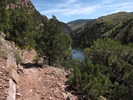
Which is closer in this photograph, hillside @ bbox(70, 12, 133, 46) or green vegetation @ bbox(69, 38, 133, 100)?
green vegetation @ bbox(69, 38, 133, 100)

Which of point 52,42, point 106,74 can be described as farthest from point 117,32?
point 52,42

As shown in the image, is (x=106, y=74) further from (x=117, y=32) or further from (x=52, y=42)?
(x=117, y=32)

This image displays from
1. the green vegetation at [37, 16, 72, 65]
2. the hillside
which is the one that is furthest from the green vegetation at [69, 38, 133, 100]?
the hillside

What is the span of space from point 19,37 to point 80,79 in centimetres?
1791

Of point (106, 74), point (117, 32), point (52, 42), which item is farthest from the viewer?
point (117, 32)

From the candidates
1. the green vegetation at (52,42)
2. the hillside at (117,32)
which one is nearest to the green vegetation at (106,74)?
the green vegetation at (52,42)

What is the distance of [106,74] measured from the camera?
38.8 feet

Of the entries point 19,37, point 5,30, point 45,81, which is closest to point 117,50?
point 45,81

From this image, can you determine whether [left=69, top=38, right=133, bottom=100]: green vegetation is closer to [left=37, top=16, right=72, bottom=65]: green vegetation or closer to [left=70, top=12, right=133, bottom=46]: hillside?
[left=37, top=16, right=72, bottom=65]: green vegetation

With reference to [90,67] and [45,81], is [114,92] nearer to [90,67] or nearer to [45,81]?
[90,67]

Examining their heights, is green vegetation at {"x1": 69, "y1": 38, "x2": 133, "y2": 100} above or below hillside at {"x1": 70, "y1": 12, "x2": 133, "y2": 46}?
below

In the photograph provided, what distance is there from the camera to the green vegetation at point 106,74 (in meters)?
8.90

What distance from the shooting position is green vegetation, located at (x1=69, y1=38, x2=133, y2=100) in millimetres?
8900

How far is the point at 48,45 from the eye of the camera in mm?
14312
